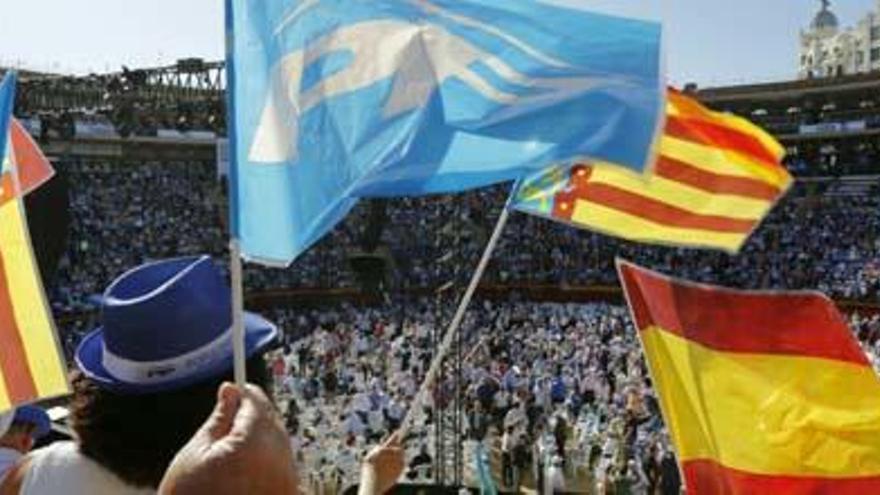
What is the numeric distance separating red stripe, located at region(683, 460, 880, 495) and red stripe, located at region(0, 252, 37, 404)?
2.21 meters

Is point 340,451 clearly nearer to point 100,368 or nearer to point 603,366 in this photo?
point 603,366

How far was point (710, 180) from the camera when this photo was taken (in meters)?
5.25

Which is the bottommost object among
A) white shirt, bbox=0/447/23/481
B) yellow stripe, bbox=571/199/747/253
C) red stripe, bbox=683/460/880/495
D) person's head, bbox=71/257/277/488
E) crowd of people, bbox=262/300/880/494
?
crowd of people, bbox=262/300/880/494

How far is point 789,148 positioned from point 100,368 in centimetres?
4020

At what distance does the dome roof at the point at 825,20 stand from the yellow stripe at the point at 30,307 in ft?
409

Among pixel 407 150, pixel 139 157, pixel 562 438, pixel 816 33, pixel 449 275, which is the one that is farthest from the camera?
pixel 816 33

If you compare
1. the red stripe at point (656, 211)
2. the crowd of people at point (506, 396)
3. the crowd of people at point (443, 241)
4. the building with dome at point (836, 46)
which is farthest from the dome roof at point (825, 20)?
the red stripe at point (656, 211)

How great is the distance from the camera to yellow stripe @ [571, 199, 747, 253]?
5.02 m

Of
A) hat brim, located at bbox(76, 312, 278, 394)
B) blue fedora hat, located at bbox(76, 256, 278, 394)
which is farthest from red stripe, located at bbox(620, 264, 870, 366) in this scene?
blue fedora hat, located at bbox(76, 256, 278, 394)

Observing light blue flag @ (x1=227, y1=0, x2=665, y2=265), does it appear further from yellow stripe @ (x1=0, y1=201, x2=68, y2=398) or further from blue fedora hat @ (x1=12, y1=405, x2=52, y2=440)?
yellow stripe @ (x1=0, y1=201, x2=68, y2=398)

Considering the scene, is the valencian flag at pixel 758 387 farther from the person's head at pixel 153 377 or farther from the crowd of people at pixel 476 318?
the crowd of people at pixel 476 318

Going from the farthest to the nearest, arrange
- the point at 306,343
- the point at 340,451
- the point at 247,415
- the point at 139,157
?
1. the point at 139,157
2. the point at 306,343
3. the point at 340,451
4. the point at 247,415

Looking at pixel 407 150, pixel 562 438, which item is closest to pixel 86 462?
pixel 407 150

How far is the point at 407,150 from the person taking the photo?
11.2 ft
